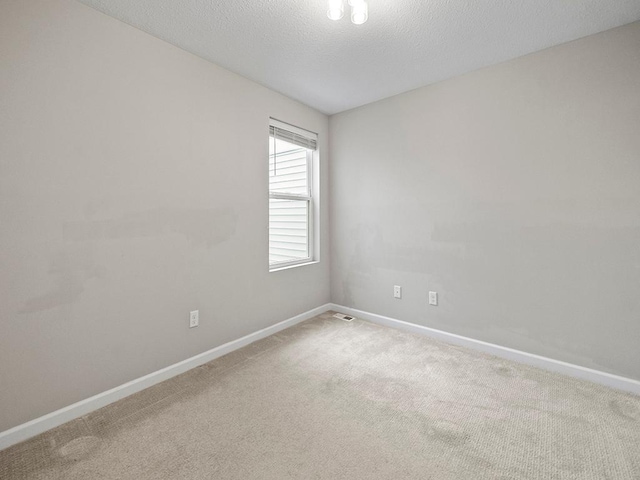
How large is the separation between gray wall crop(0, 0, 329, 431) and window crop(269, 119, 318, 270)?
1.22 ft

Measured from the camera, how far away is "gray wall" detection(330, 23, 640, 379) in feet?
6.81

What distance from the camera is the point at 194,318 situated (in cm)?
239

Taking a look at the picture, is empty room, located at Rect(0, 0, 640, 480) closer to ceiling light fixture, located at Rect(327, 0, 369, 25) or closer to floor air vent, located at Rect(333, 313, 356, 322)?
ceiling light fixture, located at Rect(327, 0, 369, 25)

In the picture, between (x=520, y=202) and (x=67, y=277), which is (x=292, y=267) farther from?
A: (x=520, y=202)

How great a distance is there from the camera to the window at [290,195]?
3.12 metres

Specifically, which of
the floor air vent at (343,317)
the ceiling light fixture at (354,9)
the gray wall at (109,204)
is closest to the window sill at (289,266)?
the gray wall at (109,204)

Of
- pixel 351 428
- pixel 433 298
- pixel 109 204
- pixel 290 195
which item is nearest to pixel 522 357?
pixel 433 298

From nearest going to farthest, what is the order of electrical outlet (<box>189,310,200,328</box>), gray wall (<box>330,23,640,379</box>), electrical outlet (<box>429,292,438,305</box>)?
gray wall (<box>330,23,640,379</box>) < electrical outlet (<box>189,310,200,328</box>) < electrical outlet (<box>429,292,438,305</box>)

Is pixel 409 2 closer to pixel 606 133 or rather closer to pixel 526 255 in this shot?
pixel 606 133

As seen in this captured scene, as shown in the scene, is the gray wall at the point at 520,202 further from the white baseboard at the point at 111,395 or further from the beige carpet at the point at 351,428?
the white baseboard at the point at 111,395

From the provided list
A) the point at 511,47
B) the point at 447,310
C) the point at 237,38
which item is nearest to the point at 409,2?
the point at 511,47

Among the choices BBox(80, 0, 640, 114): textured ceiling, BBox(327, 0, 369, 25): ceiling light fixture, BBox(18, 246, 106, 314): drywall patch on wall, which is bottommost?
BBox(18, 246, 106, 314): drywall patch on wall

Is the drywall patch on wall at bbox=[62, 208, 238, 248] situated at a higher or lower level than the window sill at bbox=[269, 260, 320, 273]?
higher

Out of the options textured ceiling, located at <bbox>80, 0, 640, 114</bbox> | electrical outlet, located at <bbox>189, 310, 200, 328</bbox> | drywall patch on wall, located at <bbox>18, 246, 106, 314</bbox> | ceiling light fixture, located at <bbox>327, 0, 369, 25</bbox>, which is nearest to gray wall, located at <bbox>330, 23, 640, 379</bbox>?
textured ceiling, located at <bbox>80, 0, 640, 114</bbox>
